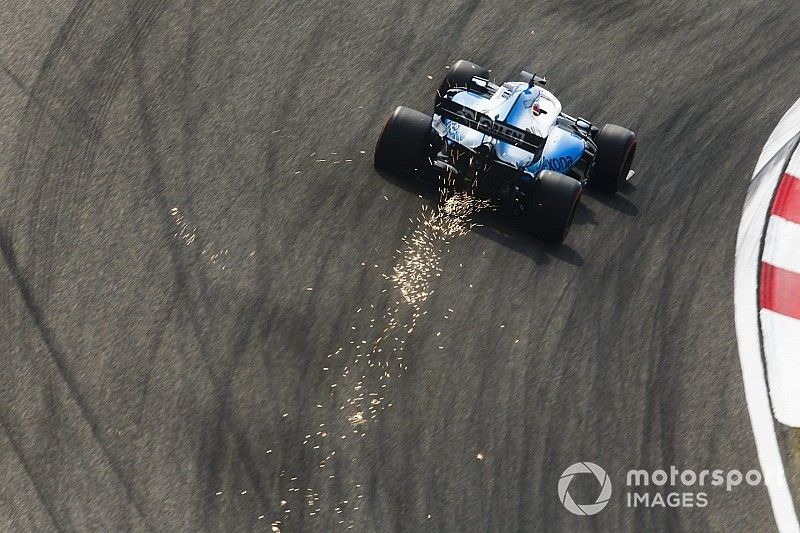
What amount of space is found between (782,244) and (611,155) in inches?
75.4

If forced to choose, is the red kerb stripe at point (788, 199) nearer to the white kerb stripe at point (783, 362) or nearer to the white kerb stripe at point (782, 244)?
the white kerb stripe at point (782, 244)

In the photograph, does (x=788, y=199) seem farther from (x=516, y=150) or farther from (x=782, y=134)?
(x=516, y=150)

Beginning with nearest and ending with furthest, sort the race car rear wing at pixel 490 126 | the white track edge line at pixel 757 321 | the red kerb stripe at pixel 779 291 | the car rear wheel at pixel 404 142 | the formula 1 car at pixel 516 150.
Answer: the white track edge line at pixel 757 321
the red kerb stripe at pixel 779 291
the race car rear wing at pixel 490 126
the formula 1 car at pixel 516 150
the car rear wheel at pixel 404 142

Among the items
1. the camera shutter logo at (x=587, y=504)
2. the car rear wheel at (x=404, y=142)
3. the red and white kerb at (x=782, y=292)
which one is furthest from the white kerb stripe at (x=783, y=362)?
the car rear wheel at (x=404, y=142)

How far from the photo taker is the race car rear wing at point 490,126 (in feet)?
33.1

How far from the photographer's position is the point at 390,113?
11609mm

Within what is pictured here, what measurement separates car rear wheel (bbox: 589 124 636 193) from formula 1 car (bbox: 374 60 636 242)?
0.03 ft

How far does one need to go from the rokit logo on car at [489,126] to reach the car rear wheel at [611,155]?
4.18 ft

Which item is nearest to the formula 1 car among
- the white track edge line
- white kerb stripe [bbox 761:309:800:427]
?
the white track edge line

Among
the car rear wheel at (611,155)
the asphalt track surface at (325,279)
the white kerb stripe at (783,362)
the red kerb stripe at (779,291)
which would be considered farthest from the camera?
the car rear wheel at (611,155)

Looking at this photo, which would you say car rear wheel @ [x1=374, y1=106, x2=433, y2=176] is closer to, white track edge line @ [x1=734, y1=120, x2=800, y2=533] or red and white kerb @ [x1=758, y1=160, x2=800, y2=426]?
white track edge line @ [x1=734, y1=120, x2=800, y2=533]

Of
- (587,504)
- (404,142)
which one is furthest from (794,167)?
(587,504)

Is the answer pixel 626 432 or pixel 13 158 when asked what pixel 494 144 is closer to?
pixel 626 432

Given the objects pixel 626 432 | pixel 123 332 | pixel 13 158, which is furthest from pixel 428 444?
pixel 13 158
